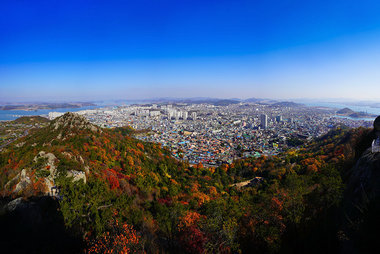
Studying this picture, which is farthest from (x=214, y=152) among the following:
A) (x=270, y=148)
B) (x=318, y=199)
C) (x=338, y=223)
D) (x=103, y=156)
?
(x=338, y=223)

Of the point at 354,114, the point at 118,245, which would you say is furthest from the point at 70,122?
the point at 354,114

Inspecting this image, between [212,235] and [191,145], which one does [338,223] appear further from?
[191,145]

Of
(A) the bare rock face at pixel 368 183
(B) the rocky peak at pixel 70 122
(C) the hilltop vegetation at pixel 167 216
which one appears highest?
(B) the rocky peak at pixel 70 122

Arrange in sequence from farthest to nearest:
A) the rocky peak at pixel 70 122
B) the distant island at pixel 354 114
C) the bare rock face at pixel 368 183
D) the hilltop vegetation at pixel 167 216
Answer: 1. the distant island at pixel 354 114
2. the rocky peak at pixel 70 122
3. the hilltop vegetation at pixel 167 216
4. the bare rock face at pixel 368 183

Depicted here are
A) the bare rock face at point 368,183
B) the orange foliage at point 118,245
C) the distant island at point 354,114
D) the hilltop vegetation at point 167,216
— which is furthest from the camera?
the distant island at point 354,114

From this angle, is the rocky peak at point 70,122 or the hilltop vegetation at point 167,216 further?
the rocky peak at point 70,122

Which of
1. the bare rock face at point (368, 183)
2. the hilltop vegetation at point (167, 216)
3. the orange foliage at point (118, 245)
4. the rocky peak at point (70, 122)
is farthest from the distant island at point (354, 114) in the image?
the rocky peak at point (70, 122)

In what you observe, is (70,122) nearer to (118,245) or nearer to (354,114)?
(118,245)

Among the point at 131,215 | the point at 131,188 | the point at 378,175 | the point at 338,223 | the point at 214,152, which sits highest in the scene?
the point at 378,175

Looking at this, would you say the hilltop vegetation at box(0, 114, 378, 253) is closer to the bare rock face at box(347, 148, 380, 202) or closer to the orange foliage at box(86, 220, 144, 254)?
the orange foliage at box(86, 220, 144, 254)

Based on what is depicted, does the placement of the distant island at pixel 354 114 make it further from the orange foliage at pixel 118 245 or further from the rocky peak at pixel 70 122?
the rocky peak at pixel 70 122

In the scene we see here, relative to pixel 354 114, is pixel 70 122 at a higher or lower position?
higher
